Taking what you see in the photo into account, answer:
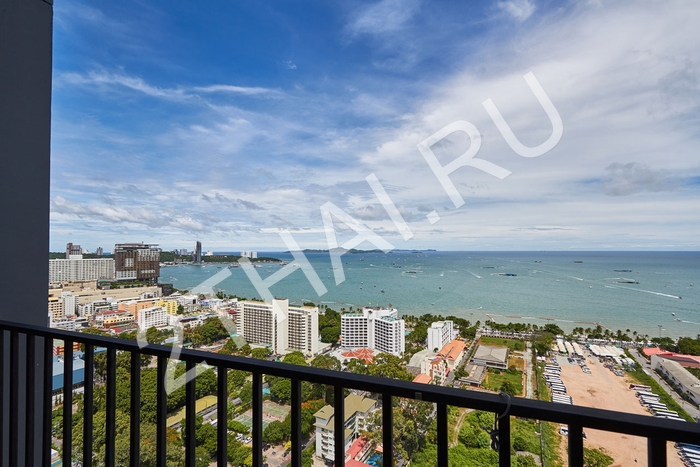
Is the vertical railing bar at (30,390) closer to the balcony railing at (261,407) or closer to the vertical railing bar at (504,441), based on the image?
the balcony railing at (261,407)

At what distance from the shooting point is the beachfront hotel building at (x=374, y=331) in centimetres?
278

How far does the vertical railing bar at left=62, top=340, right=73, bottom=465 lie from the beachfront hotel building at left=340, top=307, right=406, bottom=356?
1.80 meters

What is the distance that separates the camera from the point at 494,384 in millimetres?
2133

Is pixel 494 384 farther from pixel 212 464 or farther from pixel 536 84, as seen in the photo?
pixel 536 84

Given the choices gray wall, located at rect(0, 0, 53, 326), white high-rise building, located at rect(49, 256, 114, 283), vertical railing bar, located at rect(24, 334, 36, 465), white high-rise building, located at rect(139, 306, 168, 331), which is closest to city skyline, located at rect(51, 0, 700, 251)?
white high-rise building, located at rect(49, 256, 114, 283)

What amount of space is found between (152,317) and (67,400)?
4.53 ft

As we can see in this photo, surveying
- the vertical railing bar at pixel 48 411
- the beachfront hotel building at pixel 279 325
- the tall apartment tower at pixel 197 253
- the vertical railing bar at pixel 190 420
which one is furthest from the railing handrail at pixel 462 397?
the tall apartment tower at pixel 197 253

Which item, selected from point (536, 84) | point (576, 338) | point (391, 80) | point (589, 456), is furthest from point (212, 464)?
point (391, 80)

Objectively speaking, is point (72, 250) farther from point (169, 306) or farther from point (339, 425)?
point (339, 425)

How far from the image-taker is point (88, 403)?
1.22 m

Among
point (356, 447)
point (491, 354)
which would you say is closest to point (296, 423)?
point (356, 447)

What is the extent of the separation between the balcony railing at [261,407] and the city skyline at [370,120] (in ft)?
6.96

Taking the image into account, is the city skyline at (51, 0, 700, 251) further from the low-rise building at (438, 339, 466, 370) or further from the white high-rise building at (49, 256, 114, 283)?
the low-rise building at (438, 339, 466, 370)

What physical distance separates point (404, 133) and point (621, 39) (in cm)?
220
